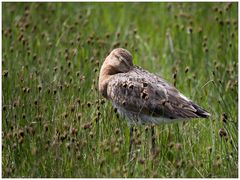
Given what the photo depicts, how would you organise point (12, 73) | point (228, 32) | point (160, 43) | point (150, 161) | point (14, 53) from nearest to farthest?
point (150, 161)
point (12, 73)
point (14, 53)
point (228, 32)
point (160, 43)

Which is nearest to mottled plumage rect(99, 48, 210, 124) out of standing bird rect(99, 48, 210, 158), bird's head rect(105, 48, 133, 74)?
standing bird rect(99, 48, 210, 158)

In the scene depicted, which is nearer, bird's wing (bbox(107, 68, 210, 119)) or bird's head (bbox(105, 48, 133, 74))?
bird's wing (bbox(107, 68, 210, 119))

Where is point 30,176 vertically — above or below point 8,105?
below

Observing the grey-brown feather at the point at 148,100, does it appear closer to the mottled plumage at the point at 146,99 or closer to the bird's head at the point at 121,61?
the mottled plumage at the point at 146,99

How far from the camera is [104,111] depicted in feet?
26.8

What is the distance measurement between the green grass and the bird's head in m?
0.28

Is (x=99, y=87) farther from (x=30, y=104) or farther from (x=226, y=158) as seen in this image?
(x=226, y=158)

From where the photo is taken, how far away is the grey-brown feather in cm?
725

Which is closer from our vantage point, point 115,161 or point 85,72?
point 115,161

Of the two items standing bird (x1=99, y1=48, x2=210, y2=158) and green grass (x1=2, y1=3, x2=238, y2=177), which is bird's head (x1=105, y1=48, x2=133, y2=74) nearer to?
standing bird (x1=99, y1=48, x2=210, y2=158)

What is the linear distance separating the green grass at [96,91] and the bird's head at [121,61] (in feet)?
0.91

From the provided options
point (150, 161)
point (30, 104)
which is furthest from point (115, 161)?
point (30, 104)

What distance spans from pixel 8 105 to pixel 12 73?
0.77 m

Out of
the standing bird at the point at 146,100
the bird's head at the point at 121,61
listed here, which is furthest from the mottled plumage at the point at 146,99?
the bird's head at the point at 121,61
